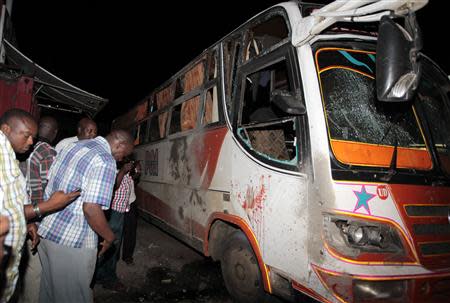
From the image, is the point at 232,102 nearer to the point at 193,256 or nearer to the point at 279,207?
the point at 279,207

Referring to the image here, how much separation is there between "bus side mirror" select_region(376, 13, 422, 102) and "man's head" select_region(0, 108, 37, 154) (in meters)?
2.77

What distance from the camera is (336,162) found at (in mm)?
2496

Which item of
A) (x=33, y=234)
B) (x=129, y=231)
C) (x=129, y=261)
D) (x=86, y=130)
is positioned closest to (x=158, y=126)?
(x=129, y=231)

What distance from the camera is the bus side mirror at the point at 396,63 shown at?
207 cm

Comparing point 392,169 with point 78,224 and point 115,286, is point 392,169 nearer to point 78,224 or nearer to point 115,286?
point 78,224

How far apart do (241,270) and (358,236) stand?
1.59m

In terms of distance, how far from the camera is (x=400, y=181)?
256cm

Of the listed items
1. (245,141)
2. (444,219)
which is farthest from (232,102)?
(444,219)

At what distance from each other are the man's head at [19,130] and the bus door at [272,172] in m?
2.07

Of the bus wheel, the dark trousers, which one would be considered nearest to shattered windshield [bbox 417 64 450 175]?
the bus wheel

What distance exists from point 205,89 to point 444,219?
3340 mm

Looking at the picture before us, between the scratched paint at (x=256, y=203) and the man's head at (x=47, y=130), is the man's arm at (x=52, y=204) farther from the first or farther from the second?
the scratched paint at (x=256, y=203)

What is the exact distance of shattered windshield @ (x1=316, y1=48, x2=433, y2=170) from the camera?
261cm

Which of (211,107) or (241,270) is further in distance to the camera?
(211,107)
